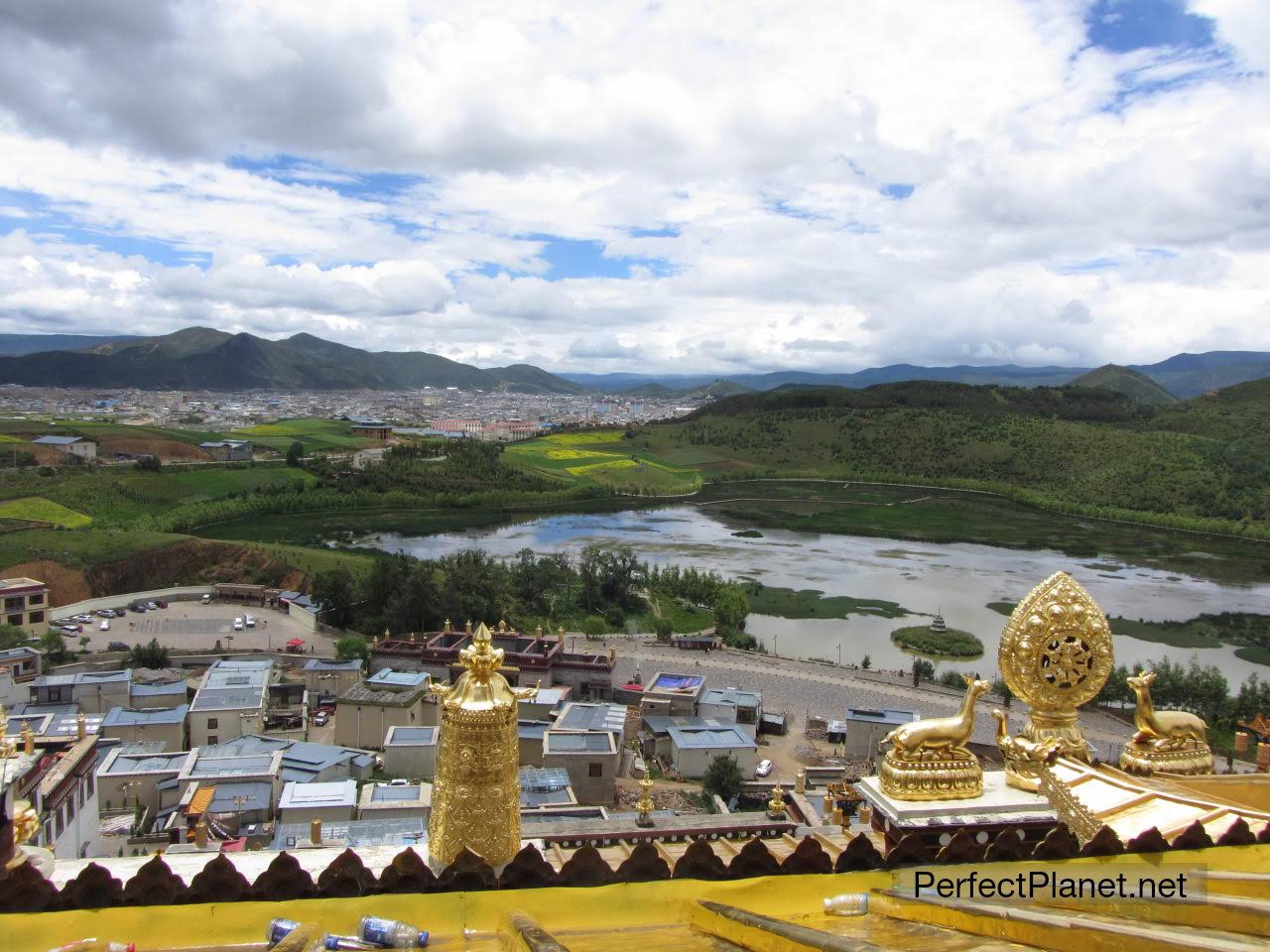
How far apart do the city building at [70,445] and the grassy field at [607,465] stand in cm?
3152

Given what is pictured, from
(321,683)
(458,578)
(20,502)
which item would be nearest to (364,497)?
(20,502)

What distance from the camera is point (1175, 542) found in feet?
167

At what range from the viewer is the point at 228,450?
228ft

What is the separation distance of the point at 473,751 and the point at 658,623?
25.8m

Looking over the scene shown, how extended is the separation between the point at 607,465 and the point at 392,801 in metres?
67.8

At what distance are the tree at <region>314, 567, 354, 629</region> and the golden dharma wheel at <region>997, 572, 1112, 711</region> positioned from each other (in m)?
25.4

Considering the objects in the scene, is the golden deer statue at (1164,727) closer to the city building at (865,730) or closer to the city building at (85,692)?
the city building at (865,730)

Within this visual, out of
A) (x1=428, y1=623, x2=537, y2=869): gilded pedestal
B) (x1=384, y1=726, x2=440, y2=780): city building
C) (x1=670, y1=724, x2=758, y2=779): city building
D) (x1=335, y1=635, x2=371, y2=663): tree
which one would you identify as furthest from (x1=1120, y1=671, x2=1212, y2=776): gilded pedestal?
(x1=335, y1=635, x2=371, y2=663): tree

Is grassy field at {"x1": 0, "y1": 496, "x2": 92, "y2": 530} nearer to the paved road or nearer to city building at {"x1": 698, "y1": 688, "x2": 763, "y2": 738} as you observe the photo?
the paved road

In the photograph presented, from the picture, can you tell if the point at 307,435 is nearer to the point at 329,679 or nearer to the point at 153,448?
the point at 153,448

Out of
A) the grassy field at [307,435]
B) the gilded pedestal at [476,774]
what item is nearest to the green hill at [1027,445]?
the grassy field at [307,435]

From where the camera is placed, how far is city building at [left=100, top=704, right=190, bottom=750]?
1606cm

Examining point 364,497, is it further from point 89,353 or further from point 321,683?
point 89,353

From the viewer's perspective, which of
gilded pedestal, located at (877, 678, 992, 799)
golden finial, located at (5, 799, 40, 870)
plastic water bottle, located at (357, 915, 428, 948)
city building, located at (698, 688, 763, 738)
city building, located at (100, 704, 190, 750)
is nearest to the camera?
plastic water bottle, located at (357, 915, 428, 948)
